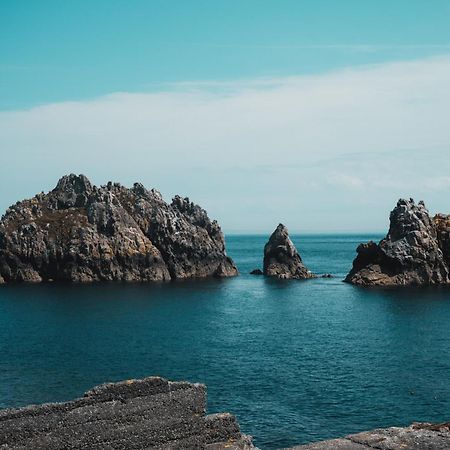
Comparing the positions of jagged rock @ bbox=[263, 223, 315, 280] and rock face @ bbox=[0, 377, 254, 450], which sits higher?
jagged rock @ bbox=[263, 223, 315, 280]

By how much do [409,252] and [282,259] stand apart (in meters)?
43.6

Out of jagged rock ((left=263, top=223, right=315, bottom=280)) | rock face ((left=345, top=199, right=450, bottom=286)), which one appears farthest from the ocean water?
jagged rock ((left=263, top=223, right=315, bottom=280))

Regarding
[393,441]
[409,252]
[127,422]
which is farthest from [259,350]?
[409,252]

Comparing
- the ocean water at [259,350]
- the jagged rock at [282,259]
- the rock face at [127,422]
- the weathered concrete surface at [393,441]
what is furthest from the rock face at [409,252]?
the rock face at [127,422]

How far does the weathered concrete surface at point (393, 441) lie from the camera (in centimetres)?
2631

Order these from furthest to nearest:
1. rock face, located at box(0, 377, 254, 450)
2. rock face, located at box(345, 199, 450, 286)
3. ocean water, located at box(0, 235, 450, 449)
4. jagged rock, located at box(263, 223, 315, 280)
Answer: jagged rock, located at box(263, 223, 315, 280), rock face, located at box(345, 199, 450, 286), ocean water, located at box(0, 235, 450, 449), rock face, located at box(0, 377, 254, 450)

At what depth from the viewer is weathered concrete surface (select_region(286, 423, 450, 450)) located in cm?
2631

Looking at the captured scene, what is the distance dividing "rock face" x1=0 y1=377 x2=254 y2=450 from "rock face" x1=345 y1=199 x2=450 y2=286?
132617mm

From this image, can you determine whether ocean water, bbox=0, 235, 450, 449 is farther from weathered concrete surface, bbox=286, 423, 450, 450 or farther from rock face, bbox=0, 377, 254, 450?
weathered concrete surface, bbox=286, 423, 450, 450

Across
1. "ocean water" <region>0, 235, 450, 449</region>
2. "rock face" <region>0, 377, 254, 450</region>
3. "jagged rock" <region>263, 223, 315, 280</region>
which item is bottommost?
"ocean water" <region>0, 235, 450, 449</region>

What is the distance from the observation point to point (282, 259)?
617 ft

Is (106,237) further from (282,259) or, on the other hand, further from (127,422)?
(127,422)

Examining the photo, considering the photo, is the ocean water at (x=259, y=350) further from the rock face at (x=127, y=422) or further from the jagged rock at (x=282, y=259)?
the jagged rock at (x=282, y=259)

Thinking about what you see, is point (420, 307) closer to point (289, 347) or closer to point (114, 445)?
point (289, 347)
